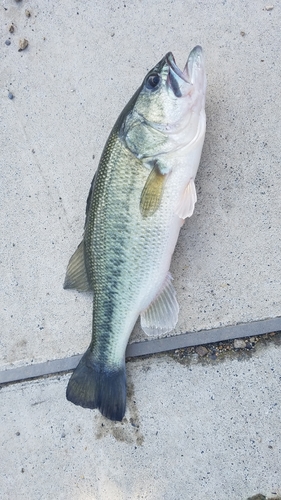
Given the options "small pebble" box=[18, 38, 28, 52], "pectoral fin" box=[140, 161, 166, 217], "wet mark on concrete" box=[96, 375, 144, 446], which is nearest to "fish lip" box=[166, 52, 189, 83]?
"pectoral fin" box=[140, 161, 166, 217]

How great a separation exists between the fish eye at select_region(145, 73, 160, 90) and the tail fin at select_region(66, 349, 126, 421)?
126cm

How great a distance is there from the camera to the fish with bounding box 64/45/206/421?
1988 mm

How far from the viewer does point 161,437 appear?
7.43 ft

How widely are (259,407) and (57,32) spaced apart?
229 cm

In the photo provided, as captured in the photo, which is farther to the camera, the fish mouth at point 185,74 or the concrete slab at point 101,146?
the concrete slab at point 101,146

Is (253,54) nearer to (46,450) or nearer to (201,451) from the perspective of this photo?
(201,451)

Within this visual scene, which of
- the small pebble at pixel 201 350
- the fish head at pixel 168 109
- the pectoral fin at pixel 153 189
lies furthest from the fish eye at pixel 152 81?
the small pebble at pixel 201 350

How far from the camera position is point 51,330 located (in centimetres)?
249

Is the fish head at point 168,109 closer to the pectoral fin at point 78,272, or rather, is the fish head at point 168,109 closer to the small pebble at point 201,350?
the pectoral fin at point 78,272

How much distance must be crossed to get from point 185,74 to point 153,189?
521 mm

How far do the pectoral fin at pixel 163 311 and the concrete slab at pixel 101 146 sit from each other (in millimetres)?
133

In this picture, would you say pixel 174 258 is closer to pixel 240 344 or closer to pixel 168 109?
pixel 240 344

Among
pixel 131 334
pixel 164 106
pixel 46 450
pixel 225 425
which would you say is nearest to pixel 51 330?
pixel 131 334

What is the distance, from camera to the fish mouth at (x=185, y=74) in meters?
1.96
